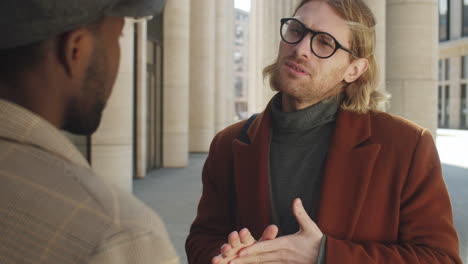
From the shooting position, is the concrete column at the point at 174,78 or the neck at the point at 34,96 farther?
the concrete column at the point at 174,78

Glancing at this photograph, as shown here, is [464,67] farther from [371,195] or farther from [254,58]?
[371,195]

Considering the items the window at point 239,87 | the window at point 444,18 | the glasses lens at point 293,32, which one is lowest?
the glasses lens at point 293,32

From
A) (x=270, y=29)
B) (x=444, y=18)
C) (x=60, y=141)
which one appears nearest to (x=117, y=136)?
(x=60, y=141)

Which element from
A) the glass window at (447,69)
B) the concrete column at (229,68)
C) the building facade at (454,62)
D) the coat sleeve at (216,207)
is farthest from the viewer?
the glass window at (447,69)

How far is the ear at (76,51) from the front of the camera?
116 centimetres

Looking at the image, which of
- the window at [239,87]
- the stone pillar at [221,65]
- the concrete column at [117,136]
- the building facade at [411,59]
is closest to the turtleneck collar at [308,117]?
the concrete column at [117,136]

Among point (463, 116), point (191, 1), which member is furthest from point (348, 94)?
point (463, 116)

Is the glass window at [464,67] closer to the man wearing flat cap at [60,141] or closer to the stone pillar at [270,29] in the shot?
the stone pillar at [270,29]

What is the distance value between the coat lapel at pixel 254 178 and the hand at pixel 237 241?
350mm

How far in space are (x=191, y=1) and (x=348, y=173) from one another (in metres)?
20.8

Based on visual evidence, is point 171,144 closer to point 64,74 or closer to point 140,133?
point 140,133

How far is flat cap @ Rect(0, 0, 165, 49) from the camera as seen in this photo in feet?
3.56

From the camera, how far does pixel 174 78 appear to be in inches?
679

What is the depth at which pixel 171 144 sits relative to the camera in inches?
686
